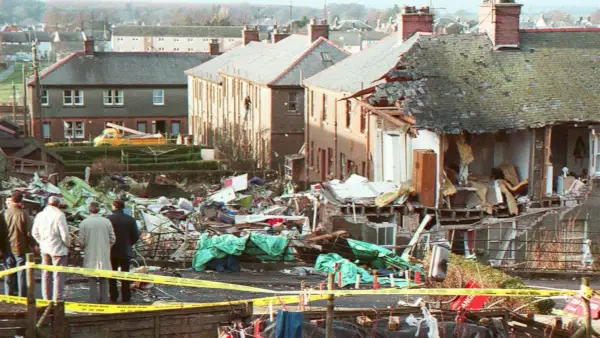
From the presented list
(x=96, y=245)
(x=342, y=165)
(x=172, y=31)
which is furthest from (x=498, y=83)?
(x=172, y=31)

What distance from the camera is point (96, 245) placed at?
16641 mm

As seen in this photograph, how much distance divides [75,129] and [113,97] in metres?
3.57

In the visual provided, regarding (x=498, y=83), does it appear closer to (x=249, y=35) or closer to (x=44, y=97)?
(x=249, y=35)

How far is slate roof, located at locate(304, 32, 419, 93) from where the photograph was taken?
142 feet

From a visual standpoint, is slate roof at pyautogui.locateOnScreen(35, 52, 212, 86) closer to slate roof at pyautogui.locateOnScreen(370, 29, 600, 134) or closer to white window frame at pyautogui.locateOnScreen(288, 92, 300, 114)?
white window frame at pyautogui.locateOnScreen(288, 92, 300, 114)

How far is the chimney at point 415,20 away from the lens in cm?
4456

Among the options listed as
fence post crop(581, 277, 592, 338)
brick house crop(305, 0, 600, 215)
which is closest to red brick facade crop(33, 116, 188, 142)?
brick house crop(305, 0, 600, 215)

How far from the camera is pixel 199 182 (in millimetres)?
55188

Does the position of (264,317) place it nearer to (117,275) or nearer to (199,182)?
(117,275)

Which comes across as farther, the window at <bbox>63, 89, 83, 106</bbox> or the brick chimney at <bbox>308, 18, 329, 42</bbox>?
the window at <bbox>63, 89, 83, 106</bbox>

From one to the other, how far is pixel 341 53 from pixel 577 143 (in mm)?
24755

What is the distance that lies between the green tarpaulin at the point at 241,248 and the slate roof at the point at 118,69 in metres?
55.5

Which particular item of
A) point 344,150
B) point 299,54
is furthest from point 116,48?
point 344,150

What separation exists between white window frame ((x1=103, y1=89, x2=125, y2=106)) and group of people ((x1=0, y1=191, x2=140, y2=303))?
203 feet
